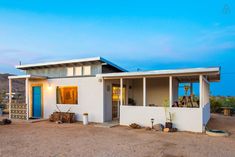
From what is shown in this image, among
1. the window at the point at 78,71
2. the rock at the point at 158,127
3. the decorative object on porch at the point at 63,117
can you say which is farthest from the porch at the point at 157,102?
the window at the point at 78,71

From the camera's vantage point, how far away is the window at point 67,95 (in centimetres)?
1127

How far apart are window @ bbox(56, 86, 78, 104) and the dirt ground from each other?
3.88 metres

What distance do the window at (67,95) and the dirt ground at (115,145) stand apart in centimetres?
388

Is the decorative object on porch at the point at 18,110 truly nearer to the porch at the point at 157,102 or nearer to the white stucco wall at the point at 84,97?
the white stucco wall at the point at 84,97

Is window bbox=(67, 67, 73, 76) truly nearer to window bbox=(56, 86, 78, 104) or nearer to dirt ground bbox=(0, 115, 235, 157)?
window bbox=(56, 86, 78, 104)

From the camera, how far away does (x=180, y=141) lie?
6457mm

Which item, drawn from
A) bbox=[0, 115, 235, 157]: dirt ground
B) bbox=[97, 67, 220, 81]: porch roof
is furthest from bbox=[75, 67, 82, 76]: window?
bbox=[0, 115, 235, 157]: dirt ground

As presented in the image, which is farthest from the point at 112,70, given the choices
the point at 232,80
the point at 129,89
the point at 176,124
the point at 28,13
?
the point at 232,80

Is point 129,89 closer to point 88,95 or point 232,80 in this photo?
point 88,95

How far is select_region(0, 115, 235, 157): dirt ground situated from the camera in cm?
511

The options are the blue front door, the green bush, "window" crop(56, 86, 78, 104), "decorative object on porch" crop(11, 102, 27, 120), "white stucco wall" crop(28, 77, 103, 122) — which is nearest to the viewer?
"white stucco wall" crop(28, 77, 103, 122)

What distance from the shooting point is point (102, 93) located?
1026cm

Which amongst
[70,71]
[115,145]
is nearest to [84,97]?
[70,71]

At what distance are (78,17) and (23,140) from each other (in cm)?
1122
